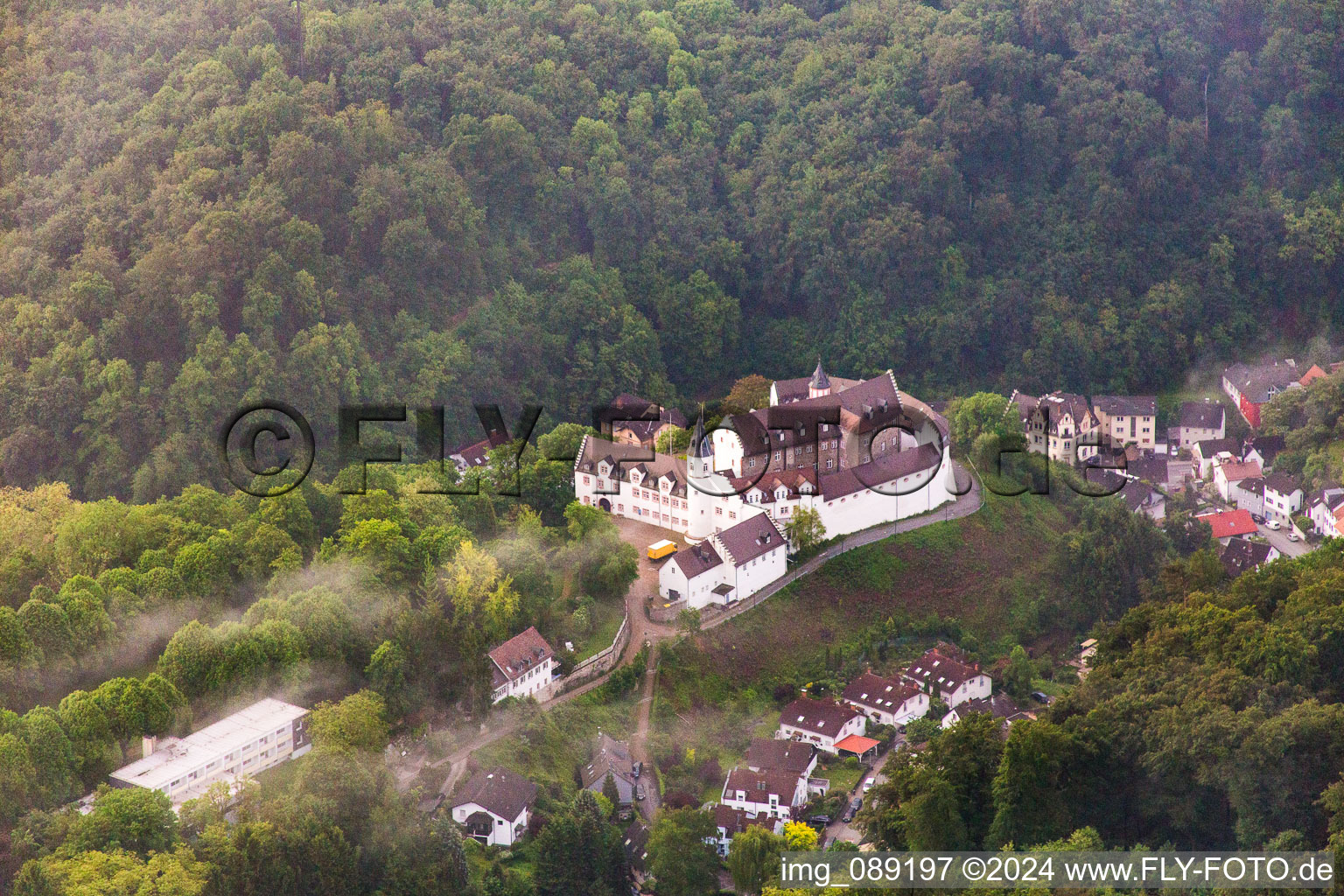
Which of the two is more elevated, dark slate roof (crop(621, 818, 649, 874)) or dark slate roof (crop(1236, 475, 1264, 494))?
dark slate roof (crop(621, 818, 649, 874))

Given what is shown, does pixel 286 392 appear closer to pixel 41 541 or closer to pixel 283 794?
pixel 41 541

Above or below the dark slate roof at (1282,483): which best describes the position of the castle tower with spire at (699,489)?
above

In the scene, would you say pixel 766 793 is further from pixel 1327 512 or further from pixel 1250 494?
pixel 1250 494

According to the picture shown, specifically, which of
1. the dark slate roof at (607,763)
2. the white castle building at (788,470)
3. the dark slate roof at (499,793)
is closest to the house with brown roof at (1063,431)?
the white castle building at (788,470)

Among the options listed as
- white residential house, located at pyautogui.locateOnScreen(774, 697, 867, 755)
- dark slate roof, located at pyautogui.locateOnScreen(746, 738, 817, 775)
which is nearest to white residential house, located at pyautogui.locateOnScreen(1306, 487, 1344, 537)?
white residential house, located at pyautogui.locateOnScreen(774, 697, 867, 755)

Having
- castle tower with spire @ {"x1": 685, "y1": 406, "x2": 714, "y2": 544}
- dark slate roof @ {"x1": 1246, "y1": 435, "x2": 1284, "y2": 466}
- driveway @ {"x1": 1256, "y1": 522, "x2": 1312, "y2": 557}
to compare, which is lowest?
driveway @ {"x1": 1256, "y1": 522, "x2": 1312, "y2": 557}

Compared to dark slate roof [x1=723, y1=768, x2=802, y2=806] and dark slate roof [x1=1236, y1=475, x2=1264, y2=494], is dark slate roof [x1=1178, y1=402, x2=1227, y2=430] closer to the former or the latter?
dark slate roof [x1=1236, y1=475, x2=1264, y2=494]

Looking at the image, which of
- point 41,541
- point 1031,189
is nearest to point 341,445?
point 41,541

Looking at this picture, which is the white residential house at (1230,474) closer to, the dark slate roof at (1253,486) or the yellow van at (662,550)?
the dark slate roof at (1253,486)

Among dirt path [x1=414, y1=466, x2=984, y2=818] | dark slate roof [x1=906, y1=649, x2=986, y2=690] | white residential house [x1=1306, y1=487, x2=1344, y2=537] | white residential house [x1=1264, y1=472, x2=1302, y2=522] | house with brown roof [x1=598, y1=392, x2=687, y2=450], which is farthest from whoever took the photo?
white residential house [x1=1264, y1=472, x2=1302, y2=522]
